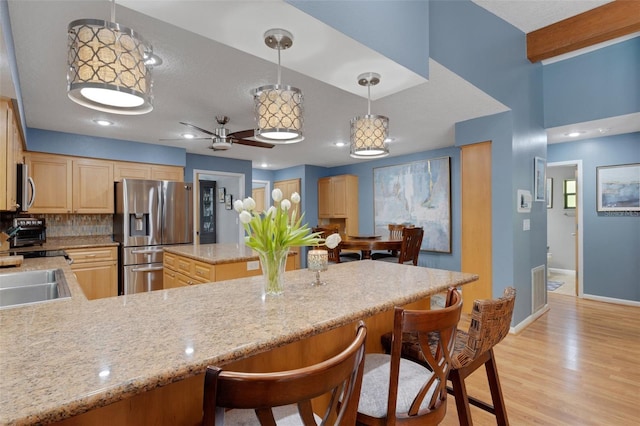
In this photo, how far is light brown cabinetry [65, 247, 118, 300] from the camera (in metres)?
3.76

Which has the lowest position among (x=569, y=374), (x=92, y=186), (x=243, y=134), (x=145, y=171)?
(x=569, y=374)

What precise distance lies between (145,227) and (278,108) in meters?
3.47

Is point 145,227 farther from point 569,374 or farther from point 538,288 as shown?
point 538,288

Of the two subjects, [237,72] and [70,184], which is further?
[70,184]

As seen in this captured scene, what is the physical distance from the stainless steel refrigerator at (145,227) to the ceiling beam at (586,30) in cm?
472

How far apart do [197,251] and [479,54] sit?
3158 millimetres

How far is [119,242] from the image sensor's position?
162 inches

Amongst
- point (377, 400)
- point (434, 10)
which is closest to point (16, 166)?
point (377, 400)

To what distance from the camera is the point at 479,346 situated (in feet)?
3.93

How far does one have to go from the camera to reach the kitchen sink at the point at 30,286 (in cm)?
188

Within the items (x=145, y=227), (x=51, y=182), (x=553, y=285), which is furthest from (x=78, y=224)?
(x=553, y=285)

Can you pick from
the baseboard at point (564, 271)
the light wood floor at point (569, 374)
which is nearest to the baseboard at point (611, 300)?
the light wood floor at point (569, 374)

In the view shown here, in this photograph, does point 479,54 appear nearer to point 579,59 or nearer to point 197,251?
point 579,59

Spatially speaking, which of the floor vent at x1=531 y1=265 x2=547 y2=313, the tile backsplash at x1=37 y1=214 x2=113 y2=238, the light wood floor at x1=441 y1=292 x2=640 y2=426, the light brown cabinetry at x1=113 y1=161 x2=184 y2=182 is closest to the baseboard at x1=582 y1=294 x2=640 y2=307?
the light wood floor at x1=441 y1=292 x2=640 y2=426
